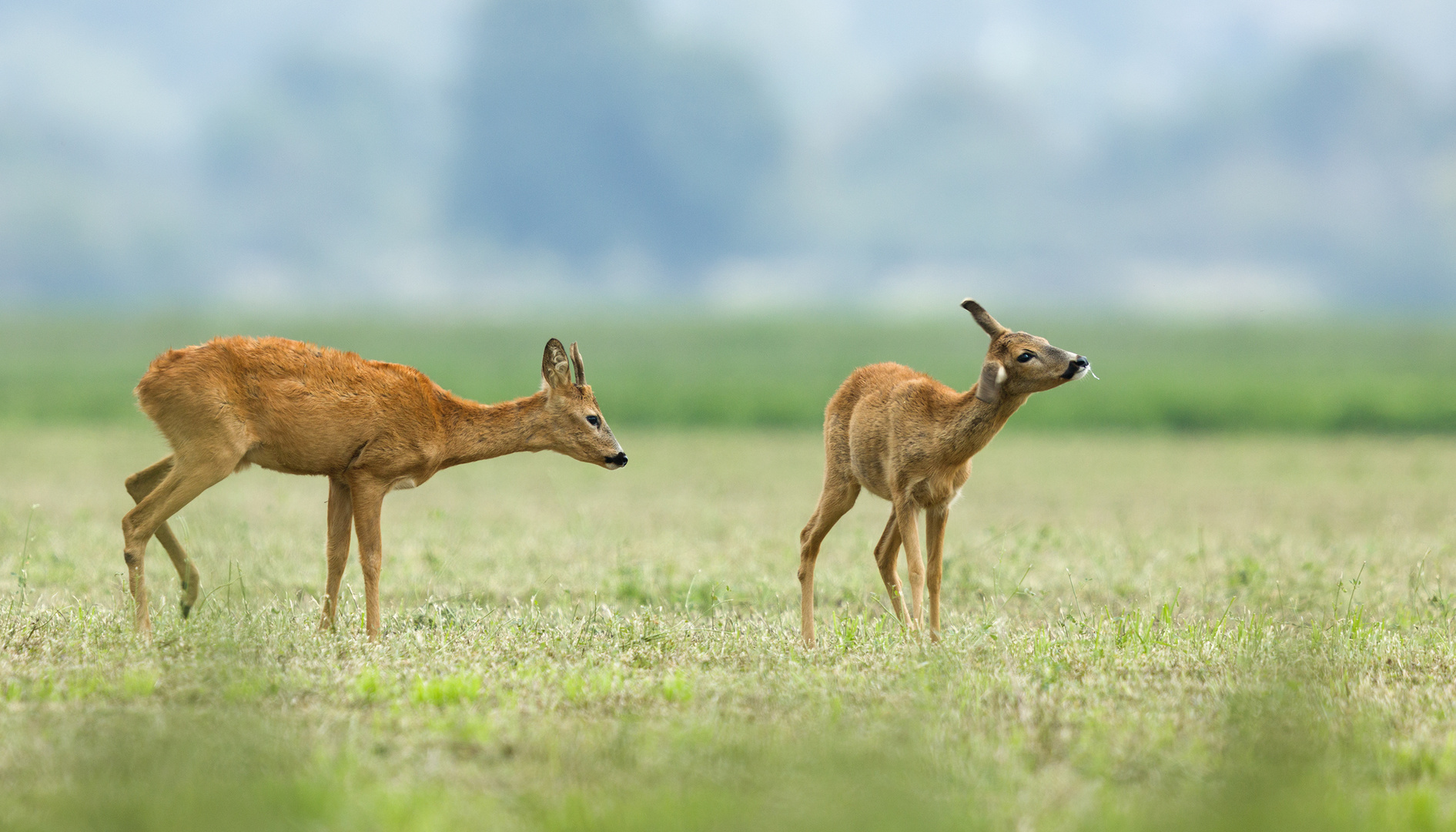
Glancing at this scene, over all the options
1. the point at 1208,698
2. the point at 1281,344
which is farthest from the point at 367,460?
the point at 1281,344

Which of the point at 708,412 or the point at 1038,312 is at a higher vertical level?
the point at 1038,312

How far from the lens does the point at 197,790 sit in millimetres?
4406

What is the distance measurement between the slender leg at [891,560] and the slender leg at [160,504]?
4.00 meters

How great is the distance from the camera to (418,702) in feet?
19.1

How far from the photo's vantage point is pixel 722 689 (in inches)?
239

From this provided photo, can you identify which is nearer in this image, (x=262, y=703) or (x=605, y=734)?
(x=605, y=734)

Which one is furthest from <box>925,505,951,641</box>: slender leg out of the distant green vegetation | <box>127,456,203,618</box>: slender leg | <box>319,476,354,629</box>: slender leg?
the distant green vegetation

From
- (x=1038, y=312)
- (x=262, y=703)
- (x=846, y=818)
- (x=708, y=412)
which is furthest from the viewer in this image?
(x=1038, y=312)

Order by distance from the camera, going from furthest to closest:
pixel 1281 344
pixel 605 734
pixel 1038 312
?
pixel 1038 312, pixel 1281 344, pixel 605 734

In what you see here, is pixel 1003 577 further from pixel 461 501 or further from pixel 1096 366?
pixel 1096 366

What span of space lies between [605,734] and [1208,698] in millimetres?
2910

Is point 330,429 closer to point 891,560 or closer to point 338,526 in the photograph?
point 338,526

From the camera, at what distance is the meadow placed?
14.8 feet

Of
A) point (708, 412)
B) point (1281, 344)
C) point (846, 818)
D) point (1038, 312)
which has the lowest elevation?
point (846, 818)
